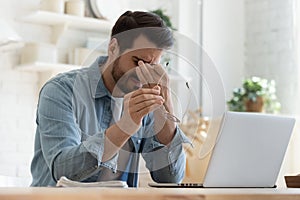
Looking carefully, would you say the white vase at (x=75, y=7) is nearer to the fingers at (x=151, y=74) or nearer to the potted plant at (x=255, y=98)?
the potted plant at (x=255, y=98)

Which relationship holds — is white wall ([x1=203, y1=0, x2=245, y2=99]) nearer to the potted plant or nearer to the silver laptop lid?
the potted plant

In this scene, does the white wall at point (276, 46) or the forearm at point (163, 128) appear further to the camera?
the white wall at point (276, 46)

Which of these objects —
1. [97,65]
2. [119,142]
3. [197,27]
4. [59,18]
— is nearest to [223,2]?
[197,27]

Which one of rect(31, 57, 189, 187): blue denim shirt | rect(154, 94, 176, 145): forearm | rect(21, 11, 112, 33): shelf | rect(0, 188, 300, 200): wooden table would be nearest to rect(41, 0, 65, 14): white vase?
rect(21, 11, 112, 33): shelf

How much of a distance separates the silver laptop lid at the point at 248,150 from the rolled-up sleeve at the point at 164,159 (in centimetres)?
21

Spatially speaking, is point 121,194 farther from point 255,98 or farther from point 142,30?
point 255,98

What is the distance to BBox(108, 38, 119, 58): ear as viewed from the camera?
187cm

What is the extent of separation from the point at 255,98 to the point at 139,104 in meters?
2.42

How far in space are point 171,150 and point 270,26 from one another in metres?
2.66

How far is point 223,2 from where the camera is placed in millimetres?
4383

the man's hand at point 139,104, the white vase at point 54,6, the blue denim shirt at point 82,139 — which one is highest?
the man's hand at point 139,104

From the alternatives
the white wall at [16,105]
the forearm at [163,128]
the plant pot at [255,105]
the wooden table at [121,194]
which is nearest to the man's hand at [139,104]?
the forearm at [163,128]

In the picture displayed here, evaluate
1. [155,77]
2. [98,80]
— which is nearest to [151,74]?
[155,77]

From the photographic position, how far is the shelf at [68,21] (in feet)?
11.5
